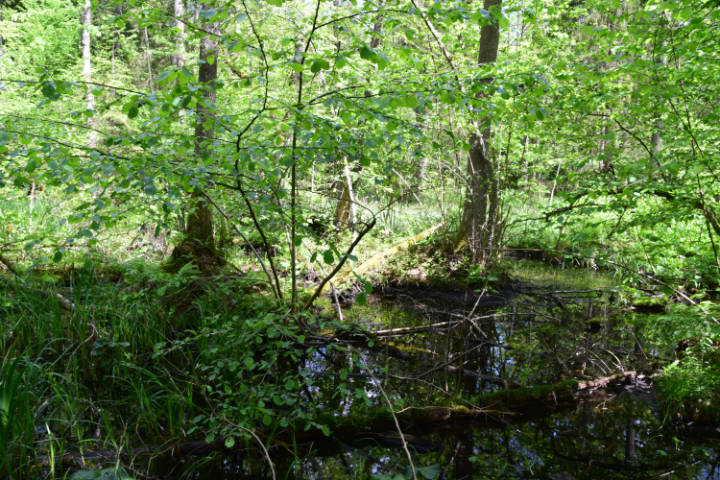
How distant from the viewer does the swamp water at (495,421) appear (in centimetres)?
310

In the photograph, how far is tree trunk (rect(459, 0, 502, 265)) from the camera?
7.61 m

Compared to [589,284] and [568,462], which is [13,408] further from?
[589,284]

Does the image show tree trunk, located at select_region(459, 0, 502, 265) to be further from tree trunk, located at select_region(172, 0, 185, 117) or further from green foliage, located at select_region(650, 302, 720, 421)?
tree trunk, located at select_region(172, 0, 185, 117)

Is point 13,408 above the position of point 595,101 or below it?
below

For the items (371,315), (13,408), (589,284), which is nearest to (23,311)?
(13,408)

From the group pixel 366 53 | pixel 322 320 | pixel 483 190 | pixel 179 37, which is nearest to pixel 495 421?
pixel 322 320

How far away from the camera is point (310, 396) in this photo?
13.3 feet

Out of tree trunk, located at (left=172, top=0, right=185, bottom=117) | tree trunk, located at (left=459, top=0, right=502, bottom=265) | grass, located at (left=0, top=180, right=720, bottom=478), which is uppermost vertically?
tree trunk, located at (left=172, top=0, right=185, bottom=117)

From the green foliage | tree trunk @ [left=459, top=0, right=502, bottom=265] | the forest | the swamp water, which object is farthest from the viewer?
tree trunk @ [left=459, top=0, right=502, bottom=265]

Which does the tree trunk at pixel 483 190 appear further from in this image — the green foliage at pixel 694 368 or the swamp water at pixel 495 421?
the green foliage at pixel 694 368

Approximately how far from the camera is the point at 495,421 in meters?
3.71

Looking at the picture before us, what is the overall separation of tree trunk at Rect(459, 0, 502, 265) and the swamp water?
251 cm

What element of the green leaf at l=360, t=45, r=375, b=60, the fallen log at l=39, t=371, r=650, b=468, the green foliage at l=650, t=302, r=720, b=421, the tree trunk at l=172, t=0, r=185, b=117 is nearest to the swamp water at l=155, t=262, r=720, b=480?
the fallen log at l=39, t=371, r=650, b=468

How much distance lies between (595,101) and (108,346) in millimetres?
5307
